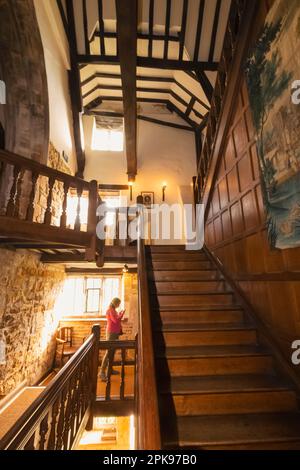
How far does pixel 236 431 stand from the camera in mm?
1488

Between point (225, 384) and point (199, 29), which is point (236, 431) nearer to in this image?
point (225, 384)

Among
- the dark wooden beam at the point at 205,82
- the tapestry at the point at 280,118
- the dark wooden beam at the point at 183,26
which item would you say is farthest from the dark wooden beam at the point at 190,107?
the tapestry at the point at 280,118

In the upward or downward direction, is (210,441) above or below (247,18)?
below

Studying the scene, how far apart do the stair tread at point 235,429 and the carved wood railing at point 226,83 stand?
290 centimetres

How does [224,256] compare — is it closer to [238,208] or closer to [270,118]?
[238,208]

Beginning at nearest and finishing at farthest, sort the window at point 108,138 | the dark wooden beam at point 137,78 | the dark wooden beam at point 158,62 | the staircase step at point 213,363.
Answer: the staircase step at point 213,363 < the dark wooden beam at point 158,62 < the dark wooden beam at point 137,78 < the window at point 108,138

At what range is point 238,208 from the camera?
276 centimetres

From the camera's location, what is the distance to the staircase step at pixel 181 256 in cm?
358

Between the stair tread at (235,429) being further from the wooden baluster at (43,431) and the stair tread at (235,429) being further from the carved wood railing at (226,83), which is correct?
the carved wood railing at (226,83)

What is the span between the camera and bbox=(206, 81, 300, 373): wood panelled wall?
6.08 ft

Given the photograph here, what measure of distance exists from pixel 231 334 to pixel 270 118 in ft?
6.63

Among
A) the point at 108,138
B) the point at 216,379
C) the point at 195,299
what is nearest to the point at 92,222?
the point at 195,299

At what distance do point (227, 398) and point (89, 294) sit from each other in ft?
18.0
